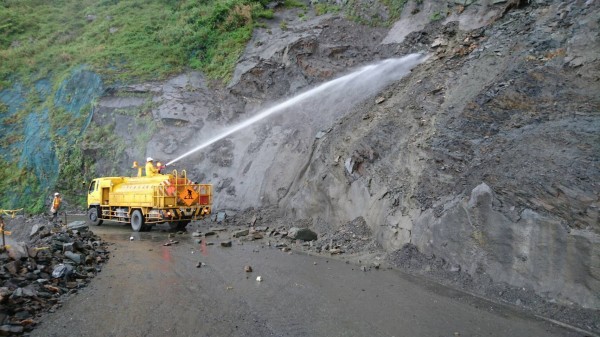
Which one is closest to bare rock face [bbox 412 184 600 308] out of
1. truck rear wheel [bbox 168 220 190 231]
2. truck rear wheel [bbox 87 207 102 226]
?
truck rear wheel [bbox 168 220 190 231]

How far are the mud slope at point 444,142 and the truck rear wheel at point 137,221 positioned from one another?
10.3 feet

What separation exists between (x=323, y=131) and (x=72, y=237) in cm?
862

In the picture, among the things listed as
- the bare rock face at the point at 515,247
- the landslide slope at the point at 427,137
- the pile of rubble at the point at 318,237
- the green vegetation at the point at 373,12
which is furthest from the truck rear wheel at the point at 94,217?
the green vegetation at the point at 373,12

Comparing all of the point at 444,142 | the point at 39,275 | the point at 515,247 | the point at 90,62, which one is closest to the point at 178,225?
the point at 39,275

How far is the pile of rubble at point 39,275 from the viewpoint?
547 centimetres

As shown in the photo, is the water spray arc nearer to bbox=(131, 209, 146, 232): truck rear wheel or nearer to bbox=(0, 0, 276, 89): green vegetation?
bbox=(131, 209, 146, 232): truck rear wheel

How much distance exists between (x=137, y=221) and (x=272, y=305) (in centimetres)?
1037

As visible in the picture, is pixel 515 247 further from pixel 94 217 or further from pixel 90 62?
pixel 90 62

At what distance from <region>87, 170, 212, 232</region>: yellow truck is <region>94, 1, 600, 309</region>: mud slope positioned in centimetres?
185

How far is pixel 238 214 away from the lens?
51.3 ft

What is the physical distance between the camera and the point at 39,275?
6.84 meters

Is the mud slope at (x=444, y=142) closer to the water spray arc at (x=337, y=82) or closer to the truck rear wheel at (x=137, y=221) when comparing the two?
the water spray arc at (x=337, y=82)

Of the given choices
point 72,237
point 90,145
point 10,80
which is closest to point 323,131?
point 72,237

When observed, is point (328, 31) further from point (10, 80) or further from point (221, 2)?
point (10, 80)
